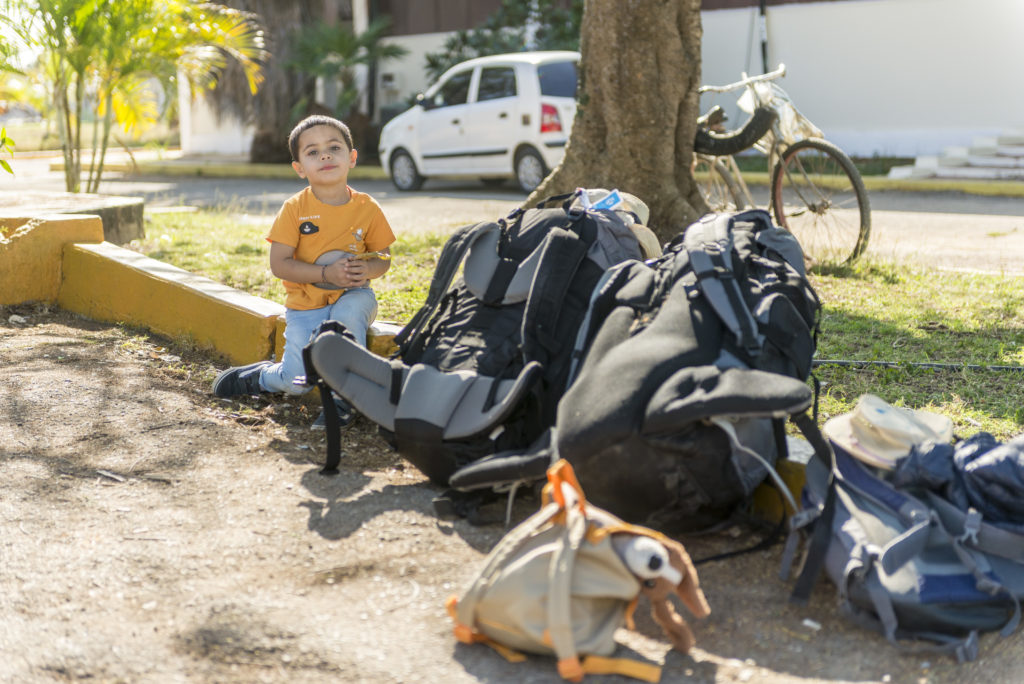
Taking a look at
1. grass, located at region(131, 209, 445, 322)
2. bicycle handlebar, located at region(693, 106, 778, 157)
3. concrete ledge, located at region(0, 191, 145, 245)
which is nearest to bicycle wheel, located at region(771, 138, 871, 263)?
bicycle handlebar, located at region(693, 106, 778, 157)

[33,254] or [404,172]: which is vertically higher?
[404,172]

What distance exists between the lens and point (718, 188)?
7.03 metres

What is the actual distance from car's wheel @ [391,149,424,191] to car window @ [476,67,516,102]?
4.70ft

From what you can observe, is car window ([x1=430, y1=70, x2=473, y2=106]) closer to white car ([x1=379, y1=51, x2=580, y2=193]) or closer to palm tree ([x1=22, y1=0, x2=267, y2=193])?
white car ([x1=379, y1=51, x2=580, y2=193])

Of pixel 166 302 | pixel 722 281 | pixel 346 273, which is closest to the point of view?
pixel 722 281

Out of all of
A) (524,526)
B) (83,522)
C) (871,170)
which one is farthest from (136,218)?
(871,170)

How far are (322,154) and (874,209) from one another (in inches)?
305

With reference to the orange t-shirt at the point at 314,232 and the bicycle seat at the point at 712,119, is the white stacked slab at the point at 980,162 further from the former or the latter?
the orange t-shirt at the point at 314,232

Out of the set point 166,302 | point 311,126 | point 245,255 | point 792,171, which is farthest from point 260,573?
point 792,171

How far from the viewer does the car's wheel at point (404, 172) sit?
46.0 ft

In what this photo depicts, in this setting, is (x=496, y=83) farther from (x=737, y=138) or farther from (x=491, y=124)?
(x=737, y=138)

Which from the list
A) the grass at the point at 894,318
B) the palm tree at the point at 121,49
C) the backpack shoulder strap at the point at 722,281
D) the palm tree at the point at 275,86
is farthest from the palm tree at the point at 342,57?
the backpack shoulder strap at the point at 722,281

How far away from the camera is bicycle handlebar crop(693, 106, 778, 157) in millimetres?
6340

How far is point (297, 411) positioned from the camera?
13.6 ft
